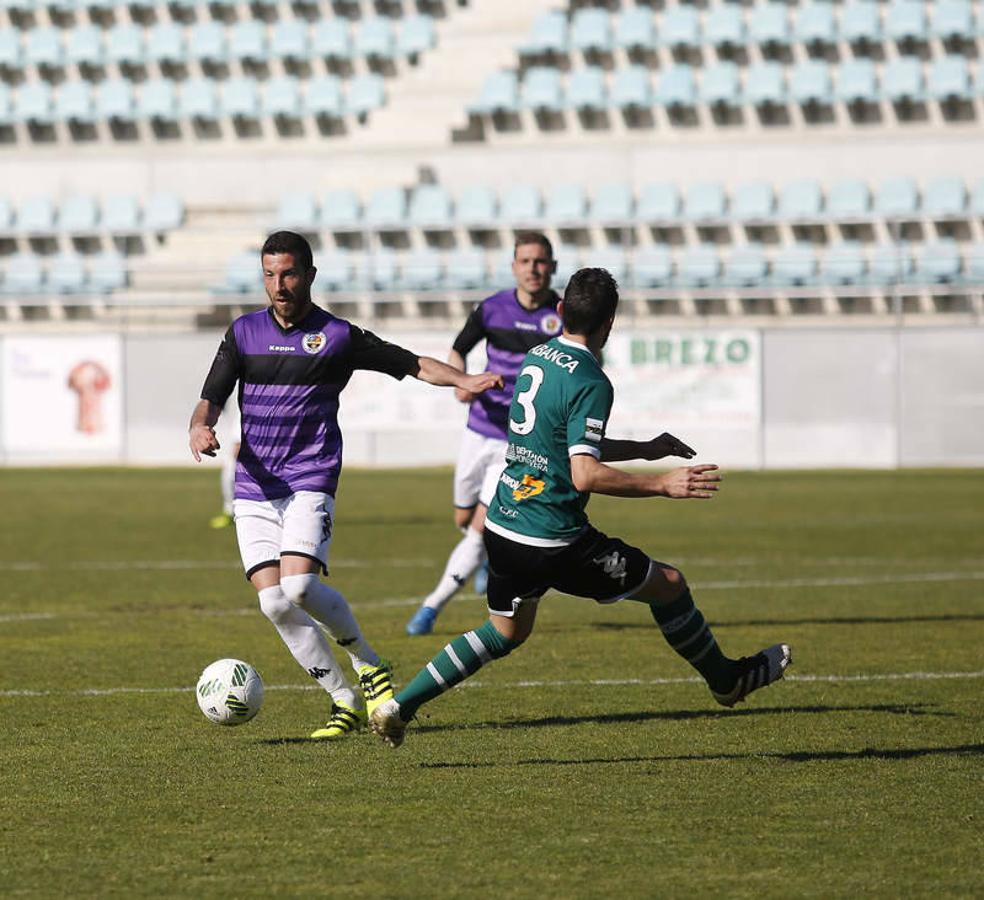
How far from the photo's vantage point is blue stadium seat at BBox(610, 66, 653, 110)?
33.2 m

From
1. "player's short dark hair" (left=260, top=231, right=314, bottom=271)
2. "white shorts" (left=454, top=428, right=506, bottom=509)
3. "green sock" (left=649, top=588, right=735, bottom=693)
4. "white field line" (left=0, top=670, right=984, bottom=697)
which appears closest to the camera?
"green sock" (left=649, top=588, right=735, bottom=693)

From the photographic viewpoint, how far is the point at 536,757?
7043mm

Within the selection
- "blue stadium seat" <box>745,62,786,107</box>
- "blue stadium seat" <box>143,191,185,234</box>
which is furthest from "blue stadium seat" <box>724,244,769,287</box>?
"blue stadium seat" <box>143,191,185,234</box>

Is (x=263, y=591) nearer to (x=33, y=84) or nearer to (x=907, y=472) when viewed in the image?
(x=907, y=472)

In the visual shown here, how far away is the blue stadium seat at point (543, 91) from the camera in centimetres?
3375

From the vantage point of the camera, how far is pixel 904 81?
1276 inches

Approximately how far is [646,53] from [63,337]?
1203 cm

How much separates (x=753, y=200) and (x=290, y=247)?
25635 mm

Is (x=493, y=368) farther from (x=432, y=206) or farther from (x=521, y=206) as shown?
(x=432, y=206)

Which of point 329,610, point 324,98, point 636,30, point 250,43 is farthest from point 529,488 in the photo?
point 250,43

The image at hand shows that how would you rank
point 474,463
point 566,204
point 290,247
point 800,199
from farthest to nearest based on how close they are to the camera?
point 566,204 < point 800,199 < point 474,463 < point 290,247

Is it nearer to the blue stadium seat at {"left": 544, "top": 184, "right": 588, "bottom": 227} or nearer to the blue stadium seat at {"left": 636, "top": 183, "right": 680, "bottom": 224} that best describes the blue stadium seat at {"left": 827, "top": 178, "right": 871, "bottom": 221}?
the blue stadium seat at {"left": 636, "top": 183, "right": 680, "bottom": 224}

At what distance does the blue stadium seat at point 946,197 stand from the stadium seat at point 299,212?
10700 millimetres

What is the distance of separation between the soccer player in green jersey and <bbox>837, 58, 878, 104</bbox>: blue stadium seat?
26.9 meters
